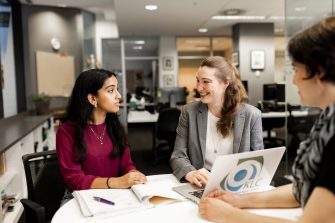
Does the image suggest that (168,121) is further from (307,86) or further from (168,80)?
(168,80)

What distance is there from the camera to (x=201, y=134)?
6.36ft

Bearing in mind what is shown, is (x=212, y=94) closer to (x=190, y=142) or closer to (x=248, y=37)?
(x=190, y=142)

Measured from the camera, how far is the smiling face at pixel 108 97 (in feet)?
6.31

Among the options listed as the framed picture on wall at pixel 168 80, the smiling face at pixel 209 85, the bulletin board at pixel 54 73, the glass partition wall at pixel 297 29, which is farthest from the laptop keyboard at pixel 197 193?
the framed picture on wall at pixel 168 80

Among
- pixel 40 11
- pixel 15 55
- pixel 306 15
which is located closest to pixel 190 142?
pixel 306 15

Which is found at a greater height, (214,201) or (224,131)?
(224,131)

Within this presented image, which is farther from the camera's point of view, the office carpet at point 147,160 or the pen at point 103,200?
the office carpet at point 147,160

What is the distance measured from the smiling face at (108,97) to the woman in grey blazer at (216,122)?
436mm

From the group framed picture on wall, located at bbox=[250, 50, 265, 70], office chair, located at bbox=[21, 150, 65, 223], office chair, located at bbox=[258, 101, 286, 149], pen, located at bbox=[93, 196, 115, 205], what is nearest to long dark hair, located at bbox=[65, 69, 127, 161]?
office chair, located at bbox=[21, 150, 65, 223]

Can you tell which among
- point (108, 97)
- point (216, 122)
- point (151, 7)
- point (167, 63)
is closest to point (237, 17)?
point (151, 7)

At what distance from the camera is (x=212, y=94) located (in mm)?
1930

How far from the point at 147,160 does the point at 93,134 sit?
3685 millimetres

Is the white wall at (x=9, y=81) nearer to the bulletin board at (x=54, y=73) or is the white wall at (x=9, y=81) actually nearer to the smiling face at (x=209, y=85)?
the bulletin board at (x=54, y=73)

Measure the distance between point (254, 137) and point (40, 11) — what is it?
5.84 metres
